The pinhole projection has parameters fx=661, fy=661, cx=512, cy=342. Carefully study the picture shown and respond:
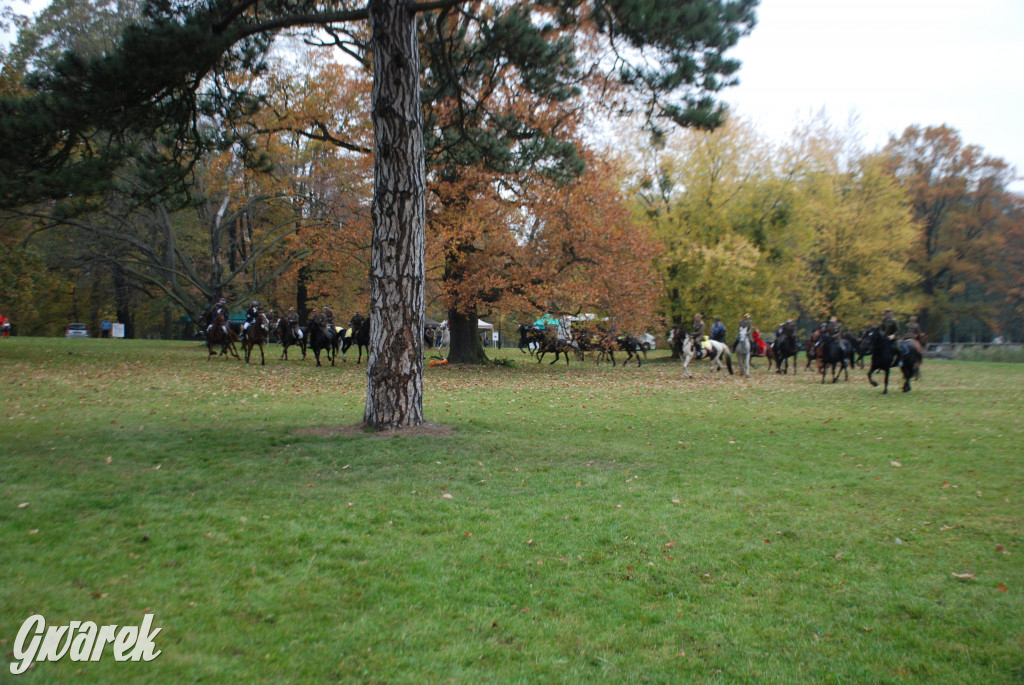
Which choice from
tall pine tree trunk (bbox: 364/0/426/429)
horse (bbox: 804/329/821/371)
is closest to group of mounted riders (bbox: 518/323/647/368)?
horse (bbox: 804/329/821/371)

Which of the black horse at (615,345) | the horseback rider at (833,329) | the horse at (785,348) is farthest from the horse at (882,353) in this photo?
the black horse at (615,345)

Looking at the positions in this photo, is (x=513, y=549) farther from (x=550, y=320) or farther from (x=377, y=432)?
(x=550, y=320)

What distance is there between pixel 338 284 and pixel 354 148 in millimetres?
11584

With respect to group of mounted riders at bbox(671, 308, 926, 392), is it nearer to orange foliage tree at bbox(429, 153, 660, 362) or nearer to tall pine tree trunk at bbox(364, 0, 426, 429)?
orange foliage tree at bbox(429, 153, 660, 362)

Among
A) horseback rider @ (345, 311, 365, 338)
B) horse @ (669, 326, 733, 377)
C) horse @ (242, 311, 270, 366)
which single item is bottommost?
horse @ (669, 326, 733, 377)

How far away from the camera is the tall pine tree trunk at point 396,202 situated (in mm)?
9406

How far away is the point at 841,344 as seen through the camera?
2134 centimetres

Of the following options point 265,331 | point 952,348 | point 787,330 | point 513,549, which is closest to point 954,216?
point 952,348

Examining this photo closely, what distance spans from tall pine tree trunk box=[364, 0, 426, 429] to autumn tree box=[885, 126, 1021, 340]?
49127 mm

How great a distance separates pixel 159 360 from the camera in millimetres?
22266

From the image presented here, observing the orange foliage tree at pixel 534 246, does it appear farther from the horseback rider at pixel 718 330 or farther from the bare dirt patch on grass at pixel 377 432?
the bare dirt patch on grass at pixel 377 432

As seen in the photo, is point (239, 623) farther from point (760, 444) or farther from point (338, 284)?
point (338, 284)

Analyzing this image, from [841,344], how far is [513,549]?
19.4 metres

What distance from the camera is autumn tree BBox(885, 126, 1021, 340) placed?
4838 cm
